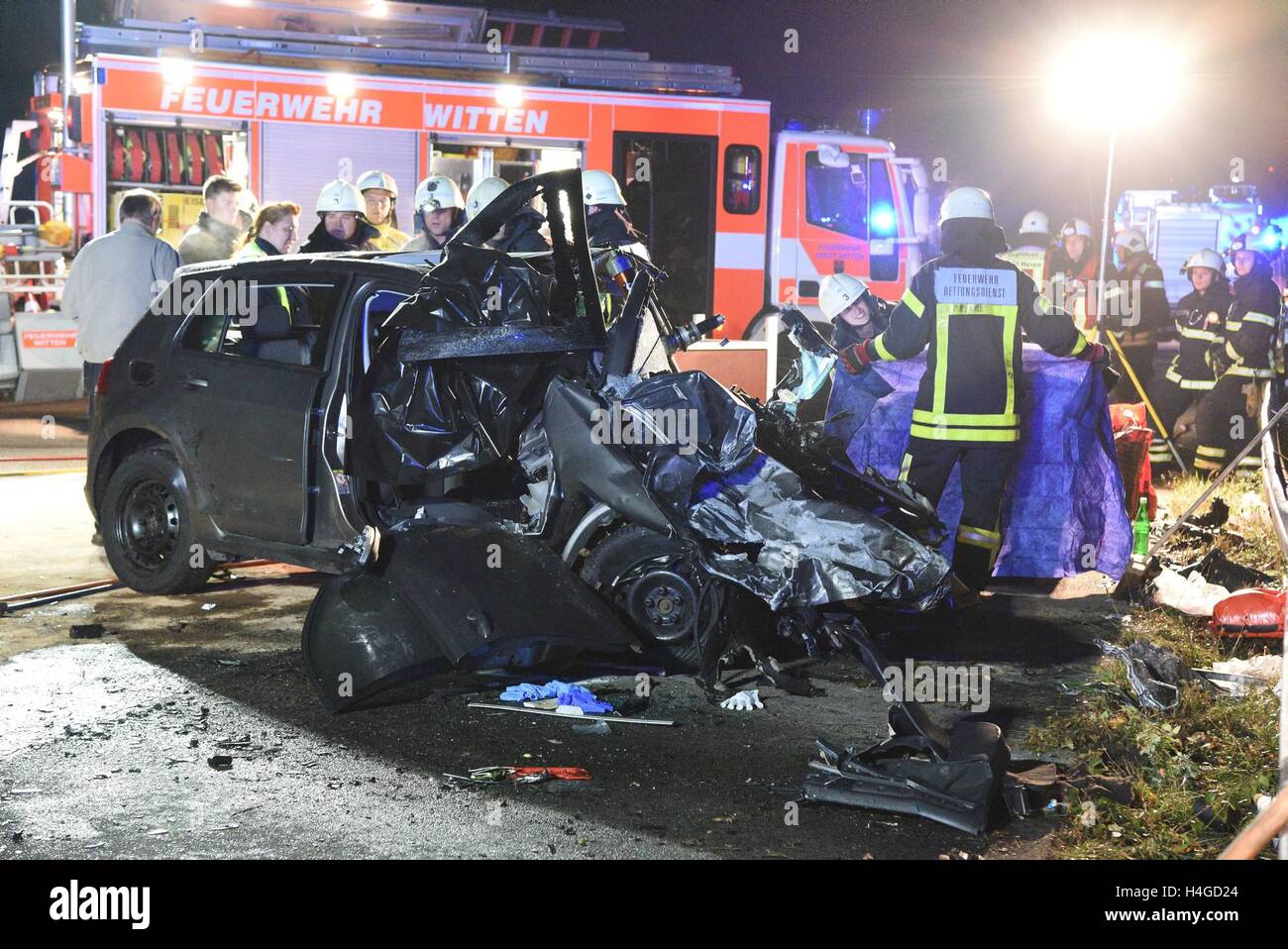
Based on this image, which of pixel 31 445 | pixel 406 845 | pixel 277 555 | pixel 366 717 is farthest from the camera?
pixel 31 445

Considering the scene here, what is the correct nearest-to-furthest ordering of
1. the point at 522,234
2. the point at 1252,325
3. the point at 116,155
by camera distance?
the point at 522,234, the point at 1252,325, the point at 116,155

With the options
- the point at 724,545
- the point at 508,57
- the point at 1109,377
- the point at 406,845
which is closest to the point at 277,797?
the point at 406,845

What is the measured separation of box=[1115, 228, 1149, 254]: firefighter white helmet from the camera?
1287 cm

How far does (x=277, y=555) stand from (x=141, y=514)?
40.2 inches

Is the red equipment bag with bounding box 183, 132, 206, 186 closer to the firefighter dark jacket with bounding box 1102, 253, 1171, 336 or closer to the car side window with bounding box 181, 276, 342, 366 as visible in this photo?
the car side window with bounding box 181, 276, 342, 366

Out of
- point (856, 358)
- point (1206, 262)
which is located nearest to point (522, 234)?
point (856, 358)

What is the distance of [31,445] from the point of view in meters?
A: 11.5

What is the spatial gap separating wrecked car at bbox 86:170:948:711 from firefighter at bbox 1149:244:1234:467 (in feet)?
21.6

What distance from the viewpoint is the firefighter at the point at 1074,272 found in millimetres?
14367

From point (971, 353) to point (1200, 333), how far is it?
19.8 feet

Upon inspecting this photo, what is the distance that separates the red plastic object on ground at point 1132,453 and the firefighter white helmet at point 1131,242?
527cm

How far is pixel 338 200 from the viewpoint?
29.5 feet

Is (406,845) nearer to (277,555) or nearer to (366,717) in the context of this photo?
(366,717)

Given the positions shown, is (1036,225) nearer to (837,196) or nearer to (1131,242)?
(1131,242)
